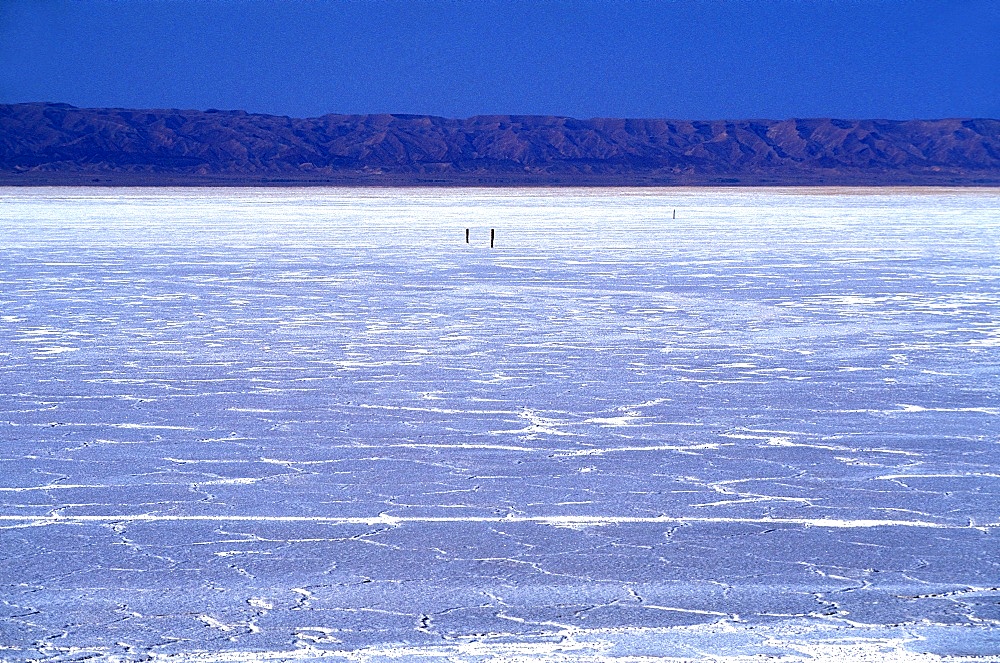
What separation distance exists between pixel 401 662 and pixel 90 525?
1.87 meters

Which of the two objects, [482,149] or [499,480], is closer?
[499,480]

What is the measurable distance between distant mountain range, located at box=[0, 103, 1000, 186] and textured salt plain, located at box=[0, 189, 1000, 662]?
398 feet

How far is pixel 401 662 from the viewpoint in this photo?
3883 millimetres

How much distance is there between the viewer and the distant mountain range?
143625 millimetres

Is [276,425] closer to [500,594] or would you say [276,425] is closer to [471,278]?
[500,594]

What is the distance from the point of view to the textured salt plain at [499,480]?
165 inches

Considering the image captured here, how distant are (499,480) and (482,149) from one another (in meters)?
157

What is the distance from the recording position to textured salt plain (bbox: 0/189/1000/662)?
419 centimetres

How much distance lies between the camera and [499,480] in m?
6.05

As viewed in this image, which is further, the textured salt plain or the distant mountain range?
the distant mountain range

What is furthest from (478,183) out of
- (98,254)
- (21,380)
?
(21,380)

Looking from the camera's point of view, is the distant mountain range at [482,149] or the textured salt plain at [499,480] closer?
the textured salt plain at [499,480]

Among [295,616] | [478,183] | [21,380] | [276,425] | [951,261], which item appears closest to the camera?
[295,616]

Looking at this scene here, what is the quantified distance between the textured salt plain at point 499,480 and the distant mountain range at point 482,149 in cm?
12119
